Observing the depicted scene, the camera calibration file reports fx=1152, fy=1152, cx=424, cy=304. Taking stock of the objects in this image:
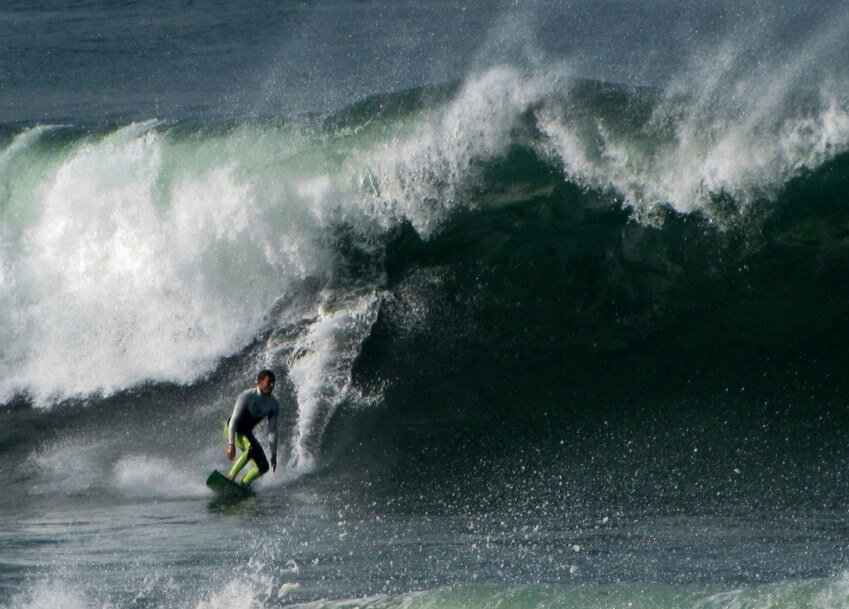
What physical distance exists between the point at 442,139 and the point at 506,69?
1063 millimetres

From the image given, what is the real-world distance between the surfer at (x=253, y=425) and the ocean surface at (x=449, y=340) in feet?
1.01

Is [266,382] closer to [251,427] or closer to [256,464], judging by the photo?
[251,427]

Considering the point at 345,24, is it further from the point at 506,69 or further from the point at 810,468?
the point at 810,468

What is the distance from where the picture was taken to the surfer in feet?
32.0

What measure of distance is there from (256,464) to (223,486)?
1.08 feet

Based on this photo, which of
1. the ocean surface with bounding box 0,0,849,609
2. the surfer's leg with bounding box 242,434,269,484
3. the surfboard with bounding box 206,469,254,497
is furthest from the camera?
the surfer's leg with bounding box 242,434,269,484

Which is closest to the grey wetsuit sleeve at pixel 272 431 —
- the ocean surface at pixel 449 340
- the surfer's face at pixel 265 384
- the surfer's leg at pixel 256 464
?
the surfer's leg at pixel 256 464

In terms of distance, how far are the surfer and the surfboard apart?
9 centimetres

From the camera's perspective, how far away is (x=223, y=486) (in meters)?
9.68

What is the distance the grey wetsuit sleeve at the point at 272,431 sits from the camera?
972cm

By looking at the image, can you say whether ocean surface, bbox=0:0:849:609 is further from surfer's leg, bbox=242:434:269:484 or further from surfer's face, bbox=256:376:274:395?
surfer's face, bbox=256:376:274:395

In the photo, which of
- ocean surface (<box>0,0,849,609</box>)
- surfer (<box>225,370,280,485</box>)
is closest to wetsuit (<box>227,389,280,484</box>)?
surfer (<box>225,370,280,485</box>)

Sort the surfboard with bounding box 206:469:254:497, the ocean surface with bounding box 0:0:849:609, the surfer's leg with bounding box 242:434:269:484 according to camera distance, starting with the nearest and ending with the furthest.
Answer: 1. the ocean surface with bounding box 0:0:849:609
2. the surfboard with bounding box 206:469:254:497
3. the surfer's leg with bounding box 242:434:269:484

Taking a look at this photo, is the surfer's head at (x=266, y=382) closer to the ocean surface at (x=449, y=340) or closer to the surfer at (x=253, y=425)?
the surfer at (x=253, y=425)
